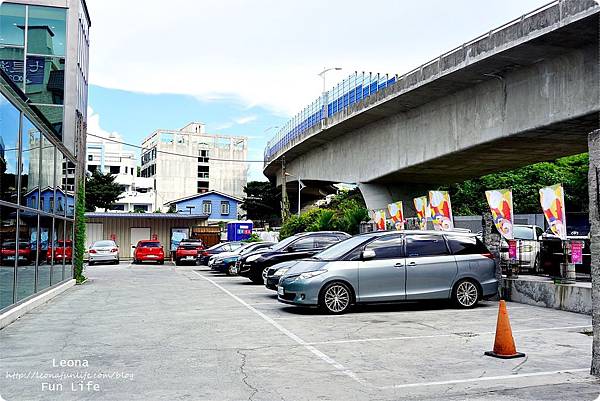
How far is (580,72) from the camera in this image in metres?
15.1

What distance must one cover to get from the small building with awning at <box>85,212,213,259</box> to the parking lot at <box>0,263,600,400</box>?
32940 mm

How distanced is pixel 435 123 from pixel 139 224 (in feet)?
99.5

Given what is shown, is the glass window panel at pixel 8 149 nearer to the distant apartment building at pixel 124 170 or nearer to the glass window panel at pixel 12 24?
the glass window panel at pixel 12 24

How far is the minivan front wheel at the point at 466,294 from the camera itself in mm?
12984

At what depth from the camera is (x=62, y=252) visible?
61.7 ft

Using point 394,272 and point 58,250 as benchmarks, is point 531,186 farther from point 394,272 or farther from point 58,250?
point 58,250

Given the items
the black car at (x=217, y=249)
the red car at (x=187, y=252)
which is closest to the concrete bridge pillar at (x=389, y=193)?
the black car at (x=217, y=249)

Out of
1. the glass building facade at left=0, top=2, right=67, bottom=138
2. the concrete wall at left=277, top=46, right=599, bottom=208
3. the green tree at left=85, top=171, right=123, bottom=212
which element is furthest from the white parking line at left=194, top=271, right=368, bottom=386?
the green tree at left=85, top=171, right=123, bottom=212

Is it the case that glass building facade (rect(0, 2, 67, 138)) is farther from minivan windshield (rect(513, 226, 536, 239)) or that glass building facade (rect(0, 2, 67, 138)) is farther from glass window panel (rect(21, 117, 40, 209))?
minivan windshield (rect(513, 226, 536, 239))

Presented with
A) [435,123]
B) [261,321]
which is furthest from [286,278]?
[435,123]

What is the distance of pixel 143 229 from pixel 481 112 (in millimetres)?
33012

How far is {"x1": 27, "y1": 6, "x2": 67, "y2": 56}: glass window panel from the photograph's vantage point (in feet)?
85.1

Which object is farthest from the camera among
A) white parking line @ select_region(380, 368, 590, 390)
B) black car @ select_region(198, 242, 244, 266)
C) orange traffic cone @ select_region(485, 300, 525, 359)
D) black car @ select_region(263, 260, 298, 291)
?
black car @ select_region(198, 242, 244, 266)

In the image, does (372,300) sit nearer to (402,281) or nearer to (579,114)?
(402,281)
